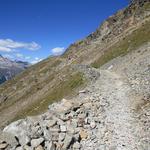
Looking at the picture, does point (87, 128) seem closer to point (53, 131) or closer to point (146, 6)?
point (53, 131)

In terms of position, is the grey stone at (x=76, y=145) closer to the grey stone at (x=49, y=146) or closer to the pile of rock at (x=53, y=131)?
the pile of rock at (x=53, y=131)

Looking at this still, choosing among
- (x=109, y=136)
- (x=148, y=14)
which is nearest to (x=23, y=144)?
(x=109, y=136)

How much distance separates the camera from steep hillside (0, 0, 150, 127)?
69.5m

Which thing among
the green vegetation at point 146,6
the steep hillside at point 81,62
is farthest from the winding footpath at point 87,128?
the green vegetation at point 146,6

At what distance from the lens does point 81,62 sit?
11800cm

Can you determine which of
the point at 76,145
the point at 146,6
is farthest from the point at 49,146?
the point at 146,6

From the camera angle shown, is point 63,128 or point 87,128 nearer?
point 63,128

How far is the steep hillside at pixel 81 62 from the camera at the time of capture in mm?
69519

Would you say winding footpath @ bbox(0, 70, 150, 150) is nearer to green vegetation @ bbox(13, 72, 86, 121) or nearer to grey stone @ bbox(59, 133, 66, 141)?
grey stone @ bbox(59, 133, 66, 141)

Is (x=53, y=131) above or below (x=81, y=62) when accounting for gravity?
below

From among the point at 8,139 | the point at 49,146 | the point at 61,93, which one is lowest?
the point at 49,146

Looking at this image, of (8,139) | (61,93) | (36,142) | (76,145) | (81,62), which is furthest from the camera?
(81,62)

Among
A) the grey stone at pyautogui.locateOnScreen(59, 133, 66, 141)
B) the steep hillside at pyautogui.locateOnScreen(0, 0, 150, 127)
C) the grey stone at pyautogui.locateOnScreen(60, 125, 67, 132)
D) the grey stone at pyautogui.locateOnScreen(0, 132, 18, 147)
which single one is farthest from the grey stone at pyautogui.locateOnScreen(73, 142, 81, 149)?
the steep hillside at pyautogui.locateOnScreen(0, 0, 150, 127)

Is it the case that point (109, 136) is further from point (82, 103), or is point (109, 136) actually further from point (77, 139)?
point (82, 103)
